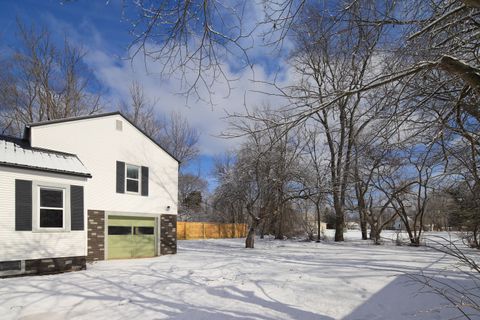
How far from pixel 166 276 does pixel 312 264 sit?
17.0 feet

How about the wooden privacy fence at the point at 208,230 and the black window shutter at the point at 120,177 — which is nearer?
the black window shutter at the point at 120,177

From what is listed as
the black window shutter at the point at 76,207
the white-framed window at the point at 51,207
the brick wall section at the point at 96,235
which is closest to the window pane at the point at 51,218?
the white-framed window at the point at 51,207

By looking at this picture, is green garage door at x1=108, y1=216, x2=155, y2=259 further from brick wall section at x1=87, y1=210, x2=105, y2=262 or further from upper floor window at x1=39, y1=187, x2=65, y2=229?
upper floor window at x1=39, y1=187, x2=65, y2=229

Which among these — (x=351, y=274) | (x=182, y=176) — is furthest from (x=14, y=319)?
(x=182, y=176)

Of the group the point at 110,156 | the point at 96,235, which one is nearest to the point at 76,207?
the point at 96,235

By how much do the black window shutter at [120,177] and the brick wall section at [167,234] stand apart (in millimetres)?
2736

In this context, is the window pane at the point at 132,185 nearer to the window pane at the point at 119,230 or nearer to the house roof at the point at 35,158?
the window pane at the point at 119,230

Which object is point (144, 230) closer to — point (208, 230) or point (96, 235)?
point (96, 235)

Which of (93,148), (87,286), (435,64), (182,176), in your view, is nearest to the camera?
(435,64)

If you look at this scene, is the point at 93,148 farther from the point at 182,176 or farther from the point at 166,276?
the point at 182,176

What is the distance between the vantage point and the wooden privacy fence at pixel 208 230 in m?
30.2

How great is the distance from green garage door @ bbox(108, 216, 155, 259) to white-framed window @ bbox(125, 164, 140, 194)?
4.15ft

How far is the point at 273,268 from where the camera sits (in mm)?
11422

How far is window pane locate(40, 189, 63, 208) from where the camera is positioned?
10688mm
